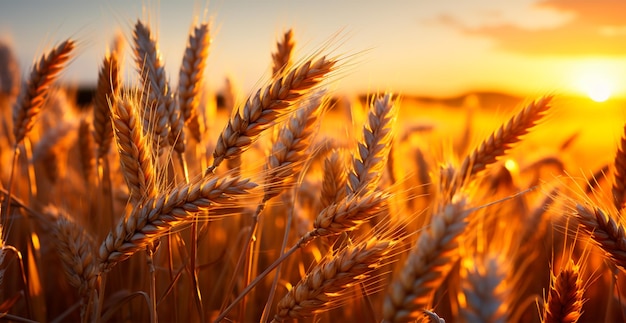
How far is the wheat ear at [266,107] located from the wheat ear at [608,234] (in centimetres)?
74

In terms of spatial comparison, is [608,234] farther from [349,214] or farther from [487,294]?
[349,214]

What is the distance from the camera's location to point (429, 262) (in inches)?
37.1

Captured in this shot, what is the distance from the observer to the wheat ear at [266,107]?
4.62ft

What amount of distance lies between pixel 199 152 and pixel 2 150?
2.94 m

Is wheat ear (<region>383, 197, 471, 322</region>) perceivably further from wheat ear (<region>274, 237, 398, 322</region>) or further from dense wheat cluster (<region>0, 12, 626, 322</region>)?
wheat ear (<region>274, 237, 398, 322</region>)

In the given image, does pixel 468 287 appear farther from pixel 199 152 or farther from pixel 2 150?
pixel 2 150

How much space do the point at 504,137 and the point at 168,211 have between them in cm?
105

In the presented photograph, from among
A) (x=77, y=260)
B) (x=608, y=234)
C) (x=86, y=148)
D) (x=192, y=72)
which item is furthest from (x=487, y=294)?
(x=86, y=148)

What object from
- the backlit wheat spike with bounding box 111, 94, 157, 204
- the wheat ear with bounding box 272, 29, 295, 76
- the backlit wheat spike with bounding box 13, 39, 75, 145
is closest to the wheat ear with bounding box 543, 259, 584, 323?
the backlit wheat spike with bounding box 111, 94, 157, 204

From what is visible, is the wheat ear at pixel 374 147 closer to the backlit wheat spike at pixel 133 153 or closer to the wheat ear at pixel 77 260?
the backlit wheat spike at pixel 133 153

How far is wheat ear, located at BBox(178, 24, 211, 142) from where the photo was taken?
5.88 feet

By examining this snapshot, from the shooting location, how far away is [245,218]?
2.59 meters

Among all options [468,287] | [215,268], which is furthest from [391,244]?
[215,268]

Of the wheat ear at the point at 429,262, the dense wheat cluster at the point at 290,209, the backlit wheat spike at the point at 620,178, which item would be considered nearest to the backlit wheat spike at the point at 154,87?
the dense wheat cluster at the point at 290,209
